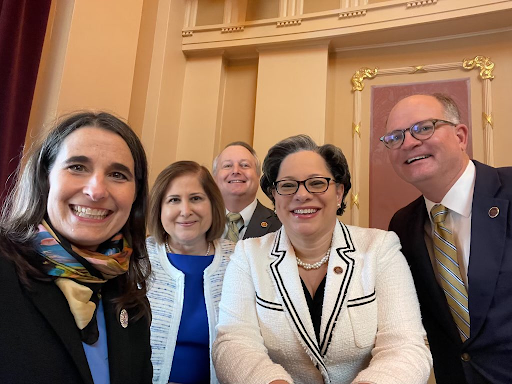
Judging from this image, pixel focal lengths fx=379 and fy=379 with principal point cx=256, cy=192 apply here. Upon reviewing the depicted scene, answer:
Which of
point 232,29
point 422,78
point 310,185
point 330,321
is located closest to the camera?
point 330,321

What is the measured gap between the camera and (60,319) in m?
1.01

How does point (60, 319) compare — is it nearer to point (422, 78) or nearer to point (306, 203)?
point (306, 203)

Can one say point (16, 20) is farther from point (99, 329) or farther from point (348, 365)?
point (348, 365)

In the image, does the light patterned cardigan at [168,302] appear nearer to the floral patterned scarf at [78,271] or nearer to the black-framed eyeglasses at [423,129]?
the floral patterned scarf at [78,271]

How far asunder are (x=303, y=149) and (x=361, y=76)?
2758 millimetres

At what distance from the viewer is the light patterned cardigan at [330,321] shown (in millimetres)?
1349

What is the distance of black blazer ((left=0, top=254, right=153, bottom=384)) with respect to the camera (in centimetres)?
90

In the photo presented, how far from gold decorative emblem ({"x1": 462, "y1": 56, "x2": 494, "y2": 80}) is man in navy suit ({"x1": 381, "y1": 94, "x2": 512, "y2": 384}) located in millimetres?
2170

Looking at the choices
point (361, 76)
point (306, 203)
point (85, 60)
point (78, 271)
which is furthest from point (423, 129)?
point (85, 60)

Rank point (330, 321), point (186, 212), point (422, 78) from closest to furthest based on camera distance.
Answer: point (330, 321), point (186, 212), point (422, 78)

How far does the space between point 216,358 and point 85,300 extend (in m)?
0.60

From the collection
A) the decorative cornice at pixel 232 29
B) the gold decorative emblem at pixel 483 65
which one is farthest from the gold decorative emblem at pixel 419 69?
Result: the decorative cornice at pixel 232 29

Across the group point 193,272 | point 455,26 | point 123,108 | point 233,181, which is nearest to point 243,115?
point 123,108

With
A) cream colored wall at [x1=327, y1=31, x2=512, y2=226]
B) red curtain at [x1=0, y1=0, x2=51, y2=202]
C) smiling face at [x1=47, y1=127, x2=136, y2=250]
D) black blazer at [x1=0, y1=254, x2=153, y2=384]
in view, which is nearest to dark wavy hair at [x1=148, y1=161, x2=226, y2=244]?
smiling face at [x1=47, y1=127, x2=136, y2=250]
